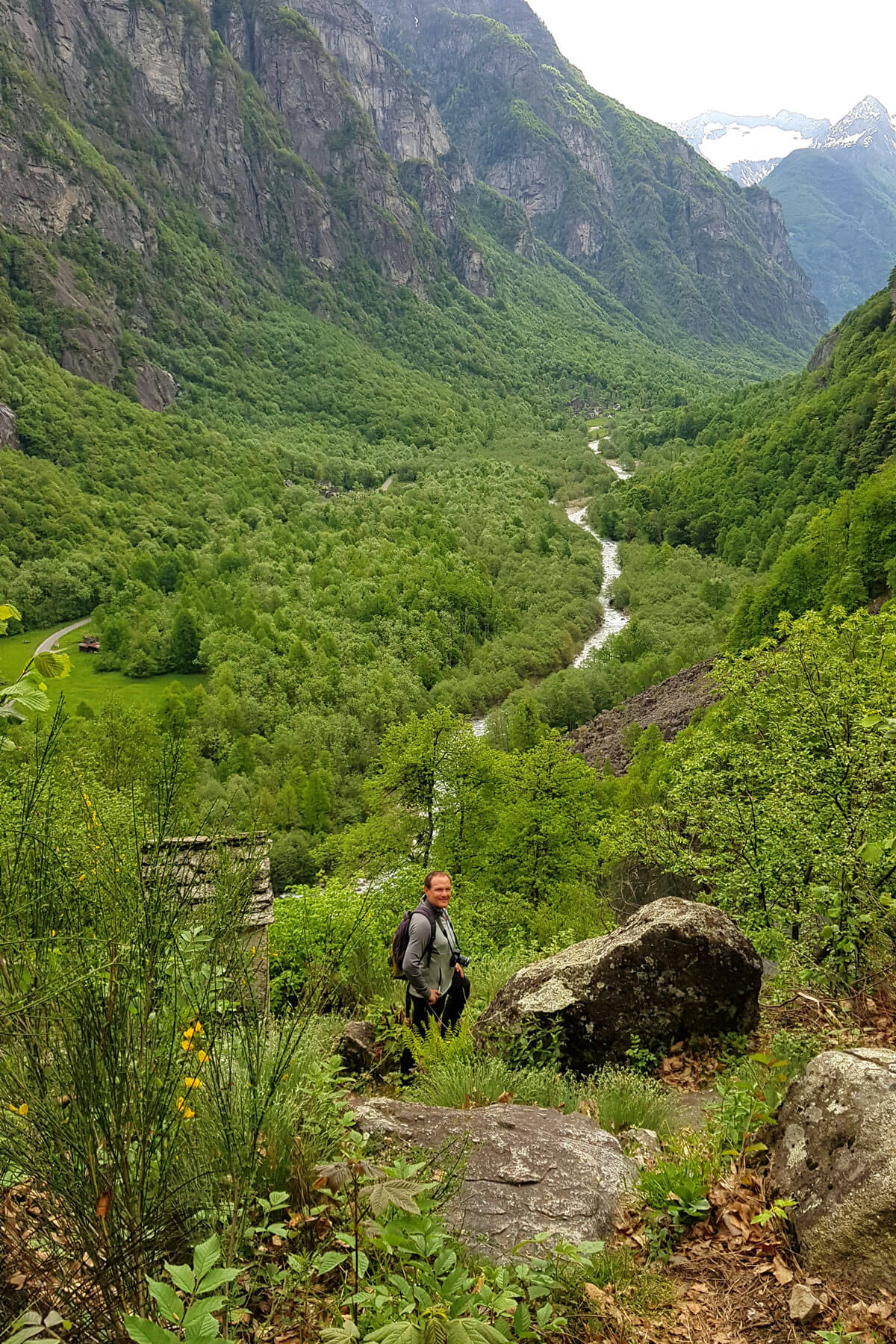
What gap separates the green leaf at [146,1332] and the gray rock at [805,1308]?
2.62 metres

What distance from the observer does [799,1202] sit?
135 inches

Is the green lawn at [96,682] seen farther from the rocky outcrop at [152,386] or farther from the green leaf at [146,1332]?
the rocky outcrop at [152,386]

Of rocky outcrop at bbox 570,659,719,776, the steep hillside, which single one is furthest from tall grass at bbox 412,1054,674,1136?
the steep hillside

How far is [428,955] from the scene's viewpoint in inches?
237

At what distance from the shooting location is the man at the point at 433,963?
5953mm

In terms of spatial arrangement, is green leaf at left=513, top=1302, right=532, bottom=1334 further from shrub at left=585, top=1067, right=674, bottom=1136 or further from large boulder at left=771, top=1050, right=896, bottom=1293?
shrub at left=585, top=1067, right=674, bottom=1136

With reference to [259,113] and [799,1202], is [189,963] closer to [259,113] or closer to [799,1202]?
[799,1202]

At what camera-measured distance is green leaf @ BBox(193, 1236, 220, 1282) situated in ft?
6.26

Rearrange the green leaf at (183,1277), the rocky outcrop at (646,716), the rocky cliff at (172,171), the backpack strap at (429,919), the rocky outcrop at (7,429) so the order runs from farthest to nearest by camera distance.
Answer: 1. the rocky cliff at (172,171)
2. the rocky outcrop at (7,429)
3. the rocky outcrop at (646,716)
4. the backpack strap at (429,919)
5. the green leaf at (183,1277)

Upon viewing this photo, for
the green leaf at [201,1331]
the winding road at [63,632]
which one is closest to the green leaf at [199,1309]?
the green leaf at [201,1331]

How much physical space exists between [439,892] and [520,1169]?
228 centimetres

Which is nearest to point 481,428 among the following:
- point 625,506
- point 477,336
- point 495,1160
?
point 477,336

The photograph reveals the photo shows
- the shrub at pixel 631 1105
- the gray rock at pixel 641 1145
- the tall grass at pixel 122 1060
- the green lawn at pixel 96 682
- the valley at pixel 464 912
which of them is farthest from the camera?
the green lawn at pixel 96 682

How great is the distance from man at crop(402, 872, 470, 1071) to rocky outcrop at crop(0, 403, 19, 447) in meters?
85.3
